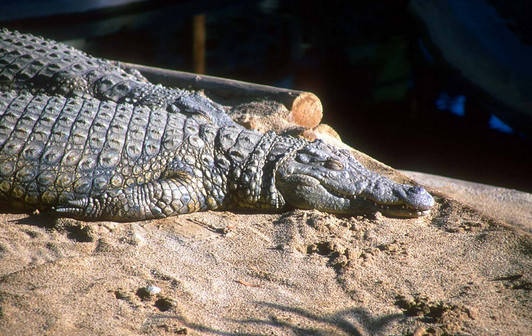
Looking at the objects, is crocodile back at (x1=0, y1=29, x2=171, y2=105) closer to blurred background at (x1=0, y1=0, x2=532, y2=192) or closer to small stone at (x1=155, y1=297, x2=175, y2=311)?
blurred background at (x1=0, y1=0, x2=532, y2=192)

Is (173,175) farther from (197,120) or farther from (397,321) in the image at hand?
(397,321)

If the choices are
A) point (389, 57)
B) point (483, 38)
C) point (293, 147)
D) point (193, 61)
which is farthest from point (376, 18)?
point (293, 147)

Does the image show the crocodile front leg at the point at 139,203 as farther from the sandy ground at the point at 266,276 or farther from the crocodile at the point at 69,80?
the crocodile at the point at 69,80

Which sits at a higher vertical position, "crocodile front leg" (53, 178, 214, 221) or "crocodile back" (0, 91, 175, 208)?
"crocodile back" (0, 91, 175, 208)

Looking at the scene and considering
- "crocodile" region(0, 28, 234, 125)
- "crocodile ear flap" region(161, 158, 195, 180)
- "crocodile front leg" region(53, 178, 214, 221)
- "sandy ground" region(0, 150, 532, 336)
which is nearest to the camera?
"sandy ground" region(0, 150, 532, 336)

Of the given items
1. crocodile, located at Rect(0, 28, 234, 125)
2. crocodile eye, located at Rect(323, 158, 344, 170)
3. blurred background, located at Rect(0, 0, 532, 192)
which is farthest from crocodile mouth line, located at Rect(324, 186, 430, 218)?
blurred background, located at Rect(0, 0, 532, 192)

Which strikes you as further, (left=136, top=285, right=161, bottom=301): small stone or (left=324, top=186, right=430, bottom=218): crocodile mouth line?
(left=324, top=186, right=430, bottom=218): crocodile mouth line

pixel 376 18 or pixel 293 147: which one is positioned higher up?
pixel 376 18
